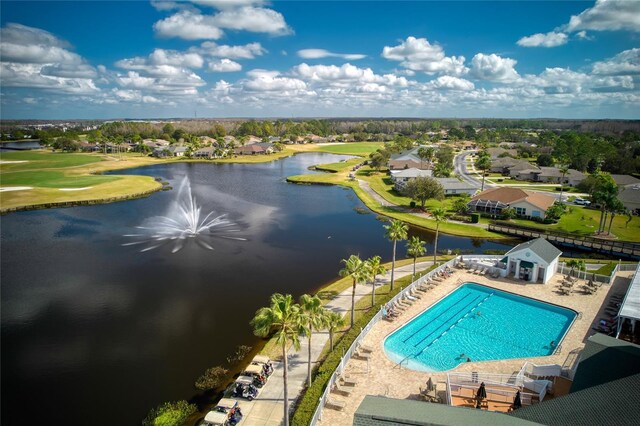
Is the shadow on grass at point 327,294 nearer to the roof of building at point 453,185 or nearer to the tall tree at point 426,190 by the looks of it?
the tall tree at point 426,190

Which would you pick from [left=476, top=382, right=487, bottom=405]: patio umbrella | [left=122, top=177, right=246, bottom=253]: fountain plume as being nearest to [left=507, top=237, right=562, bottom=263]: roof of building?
[left=476, top=382, right=487, bottom=405]: patio umbrella

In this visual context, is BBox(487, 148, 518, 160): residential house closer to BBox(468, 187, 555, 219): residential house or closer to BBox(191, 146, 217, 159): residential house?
BBox(468, 187, 555, 219): residential house

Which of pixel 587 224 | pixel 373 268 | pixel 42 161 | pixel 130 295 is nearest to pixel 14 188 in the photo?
pixel 42 161

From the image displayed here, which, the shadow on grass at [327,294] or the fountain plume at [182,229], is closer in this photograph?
the shadow on grass at [327,294]

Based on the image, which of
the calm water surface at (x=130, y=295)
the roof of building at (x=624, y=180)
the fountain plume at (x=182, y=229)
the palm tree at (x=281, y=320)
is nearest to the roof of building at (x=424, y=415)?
the palm tree at (x=281, y=320)

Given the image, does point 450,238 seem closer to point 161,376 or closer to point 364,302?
point 364,302

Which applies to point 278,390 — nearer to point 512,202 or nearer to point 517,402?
point 517,402
